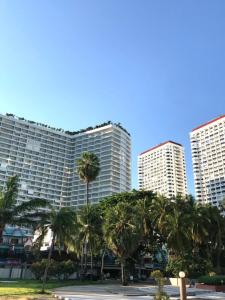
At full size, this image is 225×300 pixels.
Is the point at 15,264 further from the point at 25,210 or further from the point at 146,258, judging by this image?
the point at 146,258

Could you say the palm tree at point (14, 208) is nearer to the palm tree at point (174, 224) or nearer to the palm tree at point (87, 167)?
the palm tree at point (174, 224)

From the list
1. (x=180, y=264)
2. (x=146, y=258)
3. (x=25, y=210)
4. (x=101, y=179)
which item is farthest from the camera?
(x=101, y=179)

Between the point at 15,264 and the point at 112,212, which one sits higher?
the point at 112,212

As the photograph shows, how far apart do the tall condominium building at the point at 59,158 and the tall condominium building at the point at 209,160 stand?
135 ft

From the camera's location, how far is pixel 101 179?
159 metres

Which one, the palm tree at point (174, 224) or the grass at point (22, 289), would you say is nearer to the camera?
the grass at point (22, 289)

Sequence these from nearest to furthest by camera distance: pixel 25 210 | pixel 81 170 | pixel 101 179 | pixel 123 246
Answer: pixel 25 210
pixel 123 246
pixel 81 170
pixel 101 179

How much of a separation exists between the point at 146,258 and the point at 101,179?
80761 millimetres

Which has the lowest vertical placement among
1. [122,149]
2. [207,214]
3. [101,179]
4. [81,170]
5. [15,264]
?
[15,264]

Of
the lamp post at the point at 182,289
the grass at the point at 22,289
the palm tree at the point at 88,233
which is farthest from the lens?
the palm tree at the point at 88,233

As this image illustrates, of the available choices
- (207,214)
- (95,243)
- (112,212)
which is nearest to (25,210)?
(112,212)

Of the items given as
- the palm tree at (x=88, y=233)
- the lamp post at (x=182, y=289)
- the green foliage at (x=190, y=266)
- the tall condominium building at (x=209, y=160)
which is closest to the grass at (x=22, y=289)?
the palm tree at (x=88, y=233)

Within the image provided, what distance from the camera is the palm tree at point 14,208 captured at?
38406 millimetres

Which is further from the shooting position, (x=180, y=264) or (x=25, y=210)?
(x=180, y=264)
